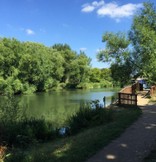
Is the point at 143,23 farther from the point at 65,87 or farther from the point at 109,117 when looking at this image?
the point at 65,87

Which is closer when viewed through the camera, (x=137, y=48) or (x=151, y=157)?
(x=151, y=157)

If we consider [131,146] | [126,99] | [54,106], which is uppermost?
[126,99]

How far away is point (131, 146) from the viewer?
8.85m

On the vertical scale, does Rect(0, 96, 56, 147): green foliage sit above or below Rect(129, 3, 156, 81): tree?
below

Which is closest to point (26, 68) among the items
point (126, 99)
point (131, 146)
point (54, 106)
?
point (54, 106)

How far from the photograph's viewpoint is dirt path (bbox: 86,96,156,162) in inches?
302

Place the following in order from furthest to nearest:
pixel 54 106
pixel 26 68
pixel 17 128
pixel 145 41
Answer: pixel 26 68 → pixel 54 106 → pixel 145 41 → pixel 17 128

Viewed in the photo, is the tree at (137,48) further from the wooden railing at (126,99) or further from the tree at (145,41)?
the wooden railing at (126,99)

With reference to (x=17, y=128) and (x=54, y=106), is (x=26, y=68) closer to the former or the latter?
(x=54, y=106)

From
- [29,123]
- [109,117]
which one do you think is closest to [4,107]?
[29,123]

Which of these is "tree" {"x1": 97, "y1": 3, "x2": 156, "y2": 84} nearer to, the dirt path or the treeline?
the dirt path

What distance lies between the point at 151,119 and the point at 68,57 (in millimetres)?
84577

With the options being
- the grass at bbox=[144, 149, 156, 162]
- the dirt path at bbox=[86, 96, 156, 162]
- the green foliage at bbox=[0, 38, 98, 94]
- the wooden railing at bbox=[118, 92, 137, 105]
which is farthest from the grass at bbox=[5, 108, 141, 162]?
the green foliage at bbox=[0, 38, 98, 94]

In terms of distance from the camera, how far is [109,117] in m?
14.7
